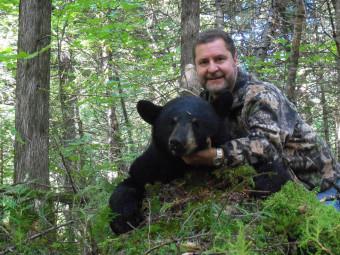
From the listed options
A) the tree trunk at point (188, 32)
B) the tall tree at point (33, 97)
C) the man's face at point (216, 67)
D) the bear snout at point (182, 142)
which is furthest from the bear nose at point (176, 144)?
the tree trunk at point (188, 32)

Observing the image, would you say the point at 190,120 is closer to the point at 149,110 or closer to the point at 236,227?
the point at 149,110

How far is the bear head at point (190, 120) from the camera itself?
9.51ft

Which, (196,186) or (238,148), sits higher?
(238,148)

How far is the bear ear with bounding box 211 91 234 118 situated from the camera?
10.2 feet

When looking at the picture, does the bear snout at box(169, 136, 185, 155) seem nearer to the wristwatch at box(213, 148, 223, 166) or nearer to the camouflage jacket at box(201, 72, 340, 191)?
the wristwatch at box(213, 148, 223, 166)

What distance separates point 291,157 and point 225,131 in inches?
36.0

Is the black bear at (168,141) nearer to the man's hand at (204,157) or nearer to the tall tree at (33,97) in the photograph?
the man's hand at (204,157)

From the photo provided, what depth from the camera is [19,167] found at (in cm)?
423

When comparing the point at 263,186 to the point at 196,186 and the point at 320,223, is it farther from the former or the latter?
the point at 320,223

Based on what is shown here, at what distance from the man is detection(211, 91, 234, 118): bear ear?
262 mm

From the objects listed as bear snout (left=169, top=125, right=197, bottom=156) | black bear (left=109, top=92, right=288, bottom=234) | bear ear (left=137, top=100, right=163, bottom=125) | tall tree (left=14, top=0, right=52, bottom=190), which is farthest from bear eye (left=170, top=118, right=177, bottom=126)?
tall tree (left=14, top=0, right=52, bottom=190)

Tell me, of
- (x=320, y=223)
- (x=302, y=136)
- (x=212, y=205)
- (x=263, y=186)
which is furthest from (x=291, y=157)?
(x=320, y=223)

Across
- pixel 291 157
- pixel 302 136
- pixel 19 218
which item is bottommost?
pixel 19 218

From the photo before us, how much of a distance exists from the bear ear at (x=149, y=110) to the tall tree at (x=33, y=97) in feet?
5.30
